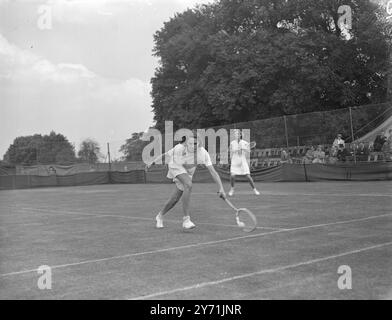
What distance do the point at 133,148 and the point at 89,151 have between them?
3.92 m

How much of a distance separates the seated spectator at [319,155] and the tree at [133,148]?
14.7 metres

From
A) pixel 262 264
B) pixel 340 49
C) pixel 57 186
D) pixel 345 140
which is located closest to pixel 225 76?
pixel 340 49

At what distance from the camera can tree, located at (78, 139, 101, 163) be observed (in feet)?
128

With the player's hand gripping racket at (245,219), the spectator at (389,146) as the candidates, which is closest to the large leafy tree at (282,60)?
the spectator at (389,146)

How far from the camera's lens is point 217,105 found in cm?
4103

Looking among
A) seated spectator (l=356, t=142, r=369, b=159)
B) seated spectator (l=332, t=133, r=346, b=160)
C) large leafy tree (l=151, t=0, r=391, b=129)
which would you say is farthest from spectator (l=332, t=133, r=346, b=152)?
large leafy tree (l=151, t=0, r=391, b=129)

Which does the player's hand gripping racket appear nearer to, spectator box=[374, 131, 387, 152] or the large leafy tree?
spectator box=[374, 131, 387, 152]

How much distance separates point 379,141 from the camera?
885 inches

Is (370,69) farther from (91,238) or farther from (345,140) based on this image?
(91,238)

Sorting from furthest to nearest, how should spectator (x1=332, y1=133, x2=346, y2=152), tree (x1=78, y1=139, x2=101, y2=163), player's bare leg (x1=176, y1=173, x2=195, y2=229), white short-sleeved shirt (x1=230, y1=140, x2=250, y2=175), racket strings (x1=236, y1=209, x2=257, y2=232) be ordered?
tree (x1=78, y1=139, x2=101, y2=163)
spectator (x1=332, y1=133, x2=346, y2=152)
white short-sleeved shirt (x1=230, y1=140, x2=250, y2=175)
player's bare leg (x1=176, y1=173, x2=195, y2=229)
racket strings (x1=236, y1=209, x2=257, y2=232)

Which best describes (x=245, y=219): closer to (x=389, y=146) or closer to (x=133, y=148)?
(x=389, y=146)

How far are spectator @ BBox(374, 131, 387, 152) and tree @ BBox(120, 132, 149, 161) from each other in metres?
17.7

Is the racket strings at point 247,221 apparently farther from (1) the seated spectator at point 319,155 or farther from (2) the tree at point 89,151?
(2) the tree at point 89,151

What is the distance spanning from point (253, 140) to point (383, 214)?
55.6ft
